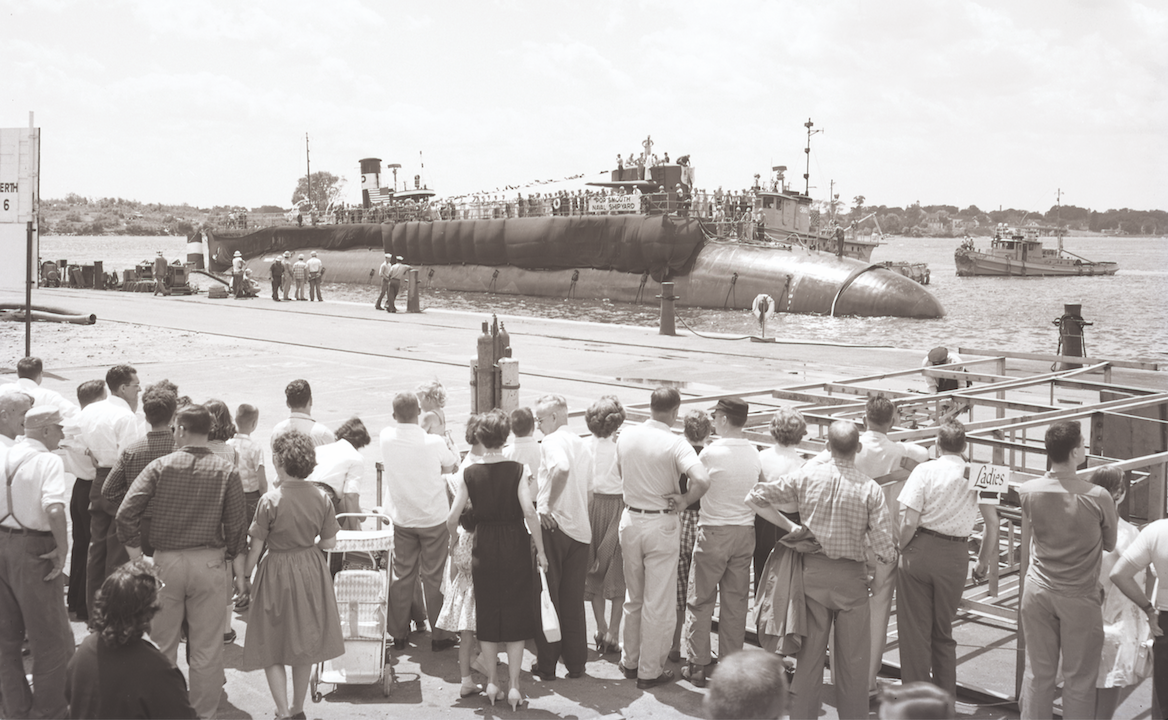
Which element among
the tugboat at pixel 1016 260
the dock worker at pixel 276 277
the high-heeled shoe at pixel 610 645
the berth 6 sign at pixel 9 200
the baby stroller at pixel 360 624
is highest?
the tugboat at pixel 1016 260

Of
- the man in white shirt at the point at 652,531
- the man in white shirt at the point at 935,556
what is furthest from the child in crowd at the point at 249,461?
the man in white shirt at the point at 935,556

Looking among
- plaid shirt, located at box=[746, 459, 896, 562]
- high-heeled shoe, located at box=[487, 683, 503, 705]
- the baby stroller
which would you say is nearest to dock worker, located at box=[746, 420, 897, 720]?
plaid shirt, located at box=[746, 459, 896, 562]

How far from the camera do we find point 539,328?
22984mm

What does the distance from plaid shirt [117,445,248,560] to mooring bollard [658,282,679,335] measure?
16.3 metres

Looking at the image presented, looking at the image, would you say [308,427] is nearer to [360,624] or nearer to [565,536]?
[360,624]

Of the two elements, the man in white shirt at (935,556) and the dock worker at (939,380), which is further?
the dock worker at (939,380)

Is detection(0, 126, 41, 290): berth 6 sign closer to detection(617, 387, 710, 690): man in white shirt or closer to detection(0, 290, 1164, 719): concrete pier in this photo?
detection(0, 290, 1164, 719): concrete pier

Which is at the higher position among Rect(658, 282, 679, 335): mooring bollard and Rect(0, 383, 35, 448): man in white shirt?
Rect(658, 282, 679, 335): mooring bollard

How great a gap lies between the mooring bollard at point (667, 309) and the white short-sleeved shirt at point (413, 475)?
48.9 ft

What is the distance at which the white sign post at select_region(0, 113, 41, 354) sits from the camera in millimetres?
9797

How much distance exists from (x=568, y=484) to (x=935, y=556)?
1.97 m

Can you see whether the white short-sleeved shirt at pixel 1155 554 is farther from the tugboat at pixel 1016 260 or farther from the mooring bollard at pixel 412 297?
the tugboat at pixel 1016 260

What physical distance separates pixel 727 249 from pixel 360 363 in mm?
21903

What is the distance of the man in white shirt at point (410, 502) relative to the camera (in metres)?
5.77
